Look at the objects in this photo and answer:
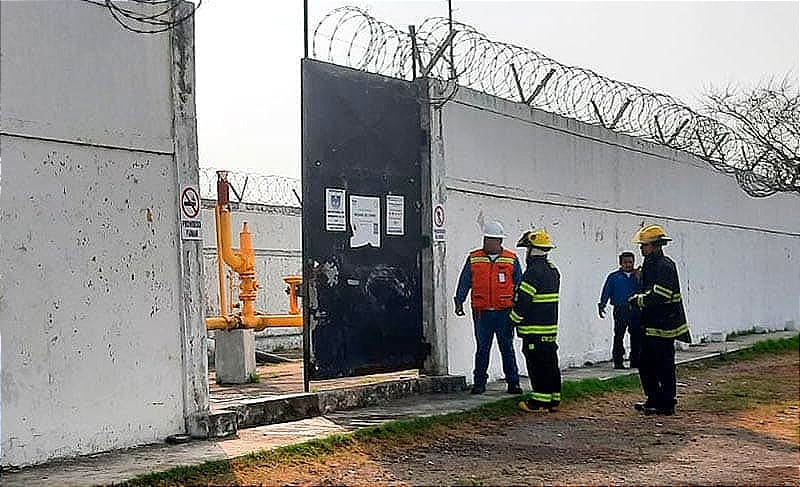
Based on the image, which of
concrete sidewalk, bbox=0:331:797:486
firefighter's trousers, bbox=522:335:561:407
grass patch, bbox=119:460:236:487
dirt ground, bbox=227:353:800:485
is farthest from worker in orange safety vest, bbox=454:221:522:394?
grass patch, bbox=119:460:236:487

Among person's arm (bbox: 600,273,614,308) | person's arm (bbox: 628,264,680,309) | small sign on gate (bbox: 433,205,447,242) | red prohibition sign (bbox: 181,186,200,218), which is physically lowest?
person's arm (bbox: 600,273,614,308)

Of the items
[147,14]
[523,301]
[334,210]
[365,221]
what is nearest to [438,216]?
[365,221]

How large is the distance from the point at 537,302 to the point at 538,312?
0.09 meters

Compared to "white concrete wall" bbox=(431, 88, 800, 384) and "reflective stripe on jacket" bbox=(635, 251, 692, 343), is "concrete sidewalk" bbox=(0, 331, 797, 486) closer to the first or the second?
"white concrete wall" bbox=(431, 88, 800, 384)

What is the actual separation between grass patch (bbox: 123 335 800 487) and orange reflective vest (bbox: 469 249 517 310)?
0.96 m

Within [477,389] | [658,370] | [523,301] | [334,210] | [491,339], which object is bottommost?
[477,389]

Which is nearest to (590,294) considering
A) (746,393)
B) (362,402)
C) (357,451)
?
(746,393)

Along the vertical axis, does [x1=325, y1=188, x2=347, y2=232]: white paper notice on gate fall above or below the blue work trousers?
above

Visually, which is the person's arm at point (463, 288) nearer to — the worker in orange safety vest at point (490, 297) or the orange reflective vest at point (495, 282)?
the worker in orange safety vest at point (490, 297)

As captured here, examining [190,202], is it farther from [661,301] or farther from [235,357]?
[235,357]

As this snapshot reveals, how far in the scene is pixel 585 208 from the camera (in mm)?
15062

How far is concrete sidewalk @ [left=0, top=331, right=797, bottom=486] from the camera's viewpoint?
6641mm

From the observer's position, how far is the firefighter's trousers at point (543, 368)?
10102 millimetres

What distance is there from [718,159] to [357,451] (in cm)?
1418
